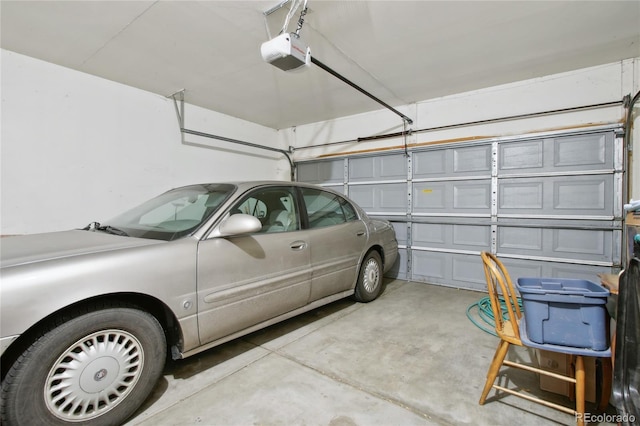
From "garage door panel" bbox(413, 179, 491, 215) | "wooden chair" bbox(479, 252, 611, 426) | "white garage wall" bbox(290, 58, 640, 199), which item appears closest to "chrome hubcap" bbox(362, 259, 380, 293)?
"garage door panel" bbox(413, 179, 491, 215)

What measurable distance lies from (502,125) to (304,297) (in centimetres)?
341

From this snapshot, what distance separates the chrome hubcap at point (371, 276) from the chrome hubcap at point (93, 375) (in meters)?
2.34

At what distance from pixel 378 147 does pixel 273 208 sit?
2.90 m

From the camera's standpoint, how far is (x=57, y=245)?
1.63m

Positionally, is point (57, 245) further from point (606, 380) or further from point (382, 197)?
point (382, 197)

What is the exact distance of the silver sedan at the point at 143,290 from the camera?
128 cm

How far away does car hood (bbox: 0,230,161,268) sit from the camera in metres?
1.40

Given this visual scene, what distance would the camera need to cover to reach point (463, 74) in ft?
11.5

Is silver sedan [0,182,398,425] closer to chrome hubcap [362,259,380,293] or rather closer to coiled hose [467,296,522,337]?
chrome hubcap [362,259,380,293]

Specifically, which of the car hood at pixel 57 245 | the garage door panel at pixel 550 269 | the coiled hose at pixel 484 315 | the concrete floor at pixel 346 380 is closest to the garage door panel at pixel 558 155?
the garage door panel at pixel 550 269

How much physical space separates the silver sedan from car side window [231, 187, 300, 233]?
0.01 meters

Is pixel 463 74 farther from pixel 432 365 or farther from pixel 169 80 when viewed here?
pixel 169 80

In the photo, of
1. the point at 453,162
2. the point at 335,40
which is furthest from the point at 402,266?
the point at 335,40

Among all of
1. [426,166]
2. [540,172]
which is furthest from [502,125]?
[426,166]
